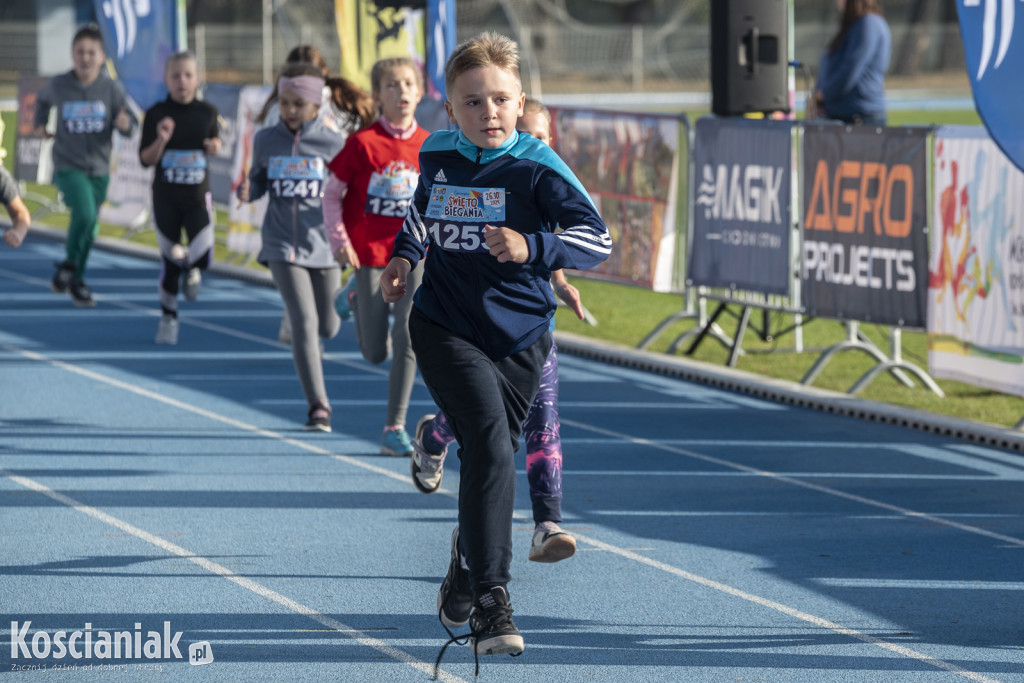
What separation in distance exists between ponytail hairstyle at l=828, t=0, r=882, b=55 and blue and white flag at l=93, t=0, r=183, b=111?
6527 millimetres

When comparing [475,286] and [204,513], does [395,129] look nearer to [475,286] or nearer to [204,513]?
[204,513]

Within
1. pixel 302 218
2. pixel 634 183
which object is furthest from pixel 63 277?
pixel 302 218

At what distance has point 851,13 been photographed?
1331cm

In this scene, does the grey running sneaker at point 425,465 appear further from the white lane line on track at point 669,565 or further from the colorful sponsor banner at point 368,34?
the colorful sponsor banner at point 368,34

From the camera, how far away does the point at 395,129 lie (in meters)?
8.27

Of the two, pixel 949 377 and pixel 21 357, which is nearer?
pixel 949 377

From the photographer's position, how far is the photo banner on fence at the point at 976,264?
30.1ft

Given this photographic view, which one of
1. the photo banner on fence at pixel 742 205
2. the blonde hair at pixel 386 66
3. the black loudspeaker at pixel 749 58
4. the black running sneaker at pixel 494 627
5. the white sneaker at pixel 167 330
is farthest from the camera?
the white sneaker at pixel 167 330

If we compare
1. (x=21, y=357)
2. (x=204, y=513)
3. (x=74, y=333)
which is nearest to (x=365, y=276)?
(x=204, y=513)

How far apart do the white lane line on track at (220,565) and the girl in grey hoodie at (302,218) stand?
0.50 m

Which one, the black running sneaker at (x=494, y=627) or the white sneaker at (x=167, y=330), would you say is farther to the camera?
the white sneaker at (x=167, y=330)

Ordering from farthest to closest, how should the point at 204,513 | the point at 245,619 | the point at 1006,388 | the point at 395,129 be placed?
the point at 1006,388
the point at 395,129
the point at 204,513
the point at 245,619

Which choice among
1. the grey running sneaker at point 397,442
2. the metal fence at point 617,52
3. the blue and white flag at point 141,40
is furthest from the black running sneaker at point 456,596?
the metal fence at point 617,52

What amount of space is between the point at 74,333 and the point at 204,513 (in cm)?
625
